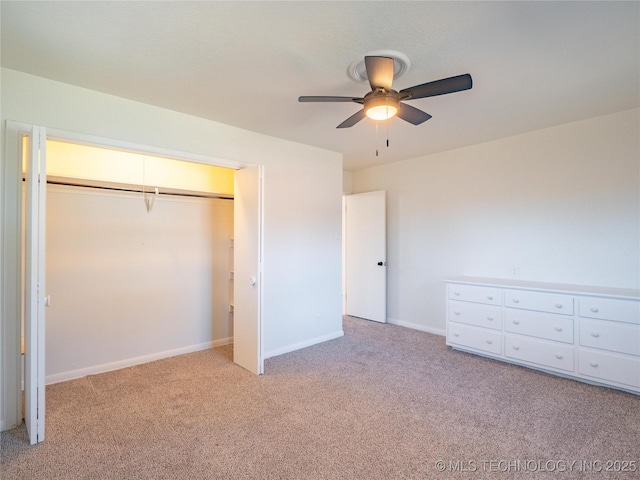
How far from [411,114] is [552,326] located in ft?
8.38

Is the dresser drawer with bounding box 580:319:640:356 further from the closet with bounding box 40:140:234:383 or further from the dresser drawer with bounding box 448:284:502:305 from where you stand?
the closet with bounding box 40:140:234:383

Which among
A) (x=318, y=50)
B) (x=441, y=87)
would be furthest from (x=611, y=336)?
(x=318, y=50)

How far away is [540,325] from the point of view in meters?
3.29

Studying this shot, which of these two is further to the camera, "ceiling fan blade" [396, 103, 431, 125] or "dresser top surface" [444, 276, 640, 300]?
"dresser top surface" [444, 276, 640, 300]

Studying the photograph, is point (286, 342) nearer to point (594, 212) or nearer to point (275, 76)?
point (275, 76)

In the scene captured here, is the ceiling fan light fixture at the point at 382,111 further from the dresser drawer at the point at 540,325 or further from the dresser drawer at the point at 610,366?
the dresser drawer at the point at 610,366

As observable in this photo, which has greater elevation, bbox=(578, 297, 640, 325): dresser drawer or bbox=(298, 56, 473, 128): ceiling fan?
bbox=(298, 56, 473, 128): ceiling fan

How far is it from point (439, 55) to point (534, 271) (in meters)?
2.82

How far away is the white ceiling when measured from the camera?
175 cm

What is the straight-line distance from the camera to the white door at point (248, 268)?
Answer: 3.28 meters

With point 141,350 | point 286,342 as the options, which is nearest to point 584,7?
point 286,342

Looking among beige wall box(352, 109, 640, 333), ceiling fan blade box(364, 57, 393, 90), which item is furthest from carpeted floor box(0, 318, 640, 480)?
ceiling fan blade box(364, 57, 393, 90)

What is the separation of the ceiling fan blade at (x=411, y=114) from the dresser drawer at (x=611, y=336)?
96.9 inches

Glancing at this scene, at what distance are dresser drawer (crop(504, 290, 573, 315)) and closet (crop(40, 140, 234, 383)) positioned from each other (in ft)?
11.1
